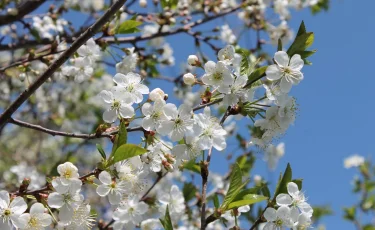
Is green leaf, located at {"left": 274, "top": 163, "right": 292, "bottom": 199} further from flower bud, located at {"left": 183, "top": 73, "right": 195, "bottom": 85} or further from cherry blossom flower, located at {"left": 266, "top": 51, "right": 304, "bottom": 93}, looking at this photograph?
flower bud, located at {"left": 183, "top": 73, "right": 195, "bottom": 85}

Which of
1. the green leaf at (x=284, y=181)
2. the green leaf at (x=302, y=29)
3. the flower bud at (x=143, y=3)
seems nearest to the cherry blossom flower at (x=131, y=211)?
the green leaf at (x=284, y=181)

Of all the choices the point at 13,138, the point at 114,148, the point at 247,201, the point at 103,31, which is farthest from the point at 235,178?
the point at 13,138

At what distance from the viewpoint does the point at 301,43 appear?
6.17 feet

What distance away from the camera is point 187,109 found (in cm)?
180

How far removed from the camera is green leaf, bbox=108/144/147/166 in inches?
64.2

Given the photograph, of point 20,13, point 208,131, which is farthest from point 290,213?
point 20,13

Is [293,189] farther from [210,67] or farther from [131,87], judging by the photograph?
[131,87]

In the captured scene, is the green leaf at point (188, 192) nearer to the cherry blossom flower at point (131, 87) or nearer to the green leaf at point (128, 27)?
the green leaf at point (128, 27)

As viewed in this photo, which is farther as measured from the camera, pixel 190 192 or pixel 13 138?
pixel 13 138

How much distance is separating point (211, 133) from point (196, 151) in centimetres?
9

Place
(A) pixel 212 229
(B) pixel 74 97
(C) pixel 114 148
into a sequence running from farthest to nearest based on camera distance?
(B) pixel 74 97 → (A) pixel 212 229 → (C) pixel 114 148

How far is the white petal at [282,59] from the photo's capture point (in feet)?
6.00

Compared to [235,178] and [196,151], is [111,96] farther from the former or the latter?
[235,178]

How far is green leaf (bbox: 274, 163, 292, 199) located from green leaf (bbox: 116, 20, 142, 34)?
1261mm
